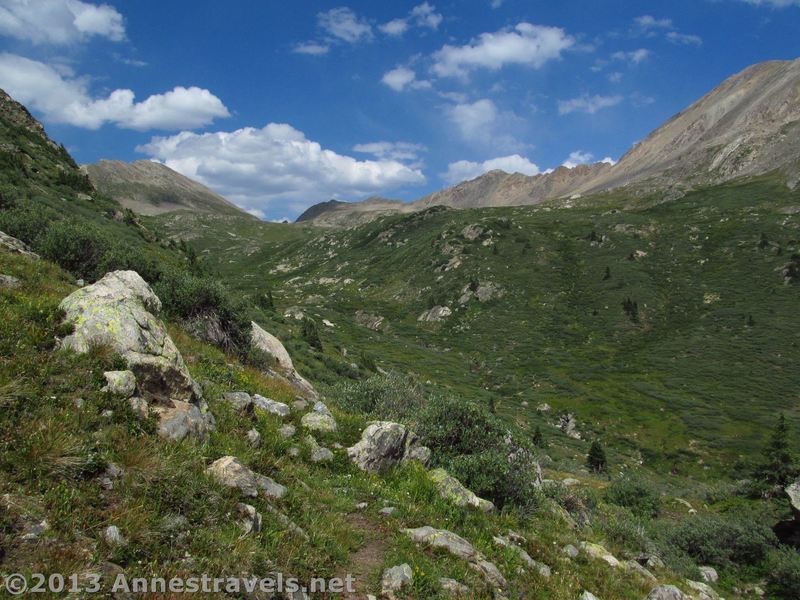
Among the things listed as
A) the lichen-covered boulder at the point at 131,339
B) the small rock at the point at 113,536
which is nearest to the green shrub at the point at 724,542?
the lichen-covered boulder at the point at 131,339

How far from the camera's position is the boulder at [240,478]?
6.48 m

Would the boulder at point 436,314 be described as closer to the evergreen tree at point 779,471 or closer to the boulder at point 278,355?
the evergreen tree at point 779,471

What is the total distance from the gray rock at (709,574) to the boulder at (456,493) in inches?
423

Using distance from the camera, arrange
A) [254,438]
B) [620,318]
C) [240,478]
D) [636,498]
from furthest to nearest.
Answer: [620,318], [636,498], [254,438], [240,478]

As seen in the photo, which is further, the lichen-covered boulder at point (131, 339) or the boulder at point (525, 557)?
the boulder at point (525, 557)

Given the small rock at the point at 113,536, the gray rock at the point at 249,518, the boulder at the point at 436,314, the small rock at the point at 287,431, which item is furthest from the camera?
the boulder at the point at 436,314

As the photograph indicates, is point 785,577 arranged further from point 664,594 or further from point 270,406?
point 270,406

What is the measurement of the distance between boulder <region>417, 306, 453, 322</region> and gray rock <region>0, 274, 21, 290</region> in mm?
79597

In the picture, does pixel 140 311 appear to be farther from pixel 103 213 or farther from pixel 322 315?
pixel 322 315

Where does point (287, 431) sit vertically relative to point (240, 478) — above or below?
below

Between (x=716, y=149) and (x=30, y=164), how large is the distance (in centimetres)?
19211

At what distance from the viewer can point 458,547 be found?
746cm

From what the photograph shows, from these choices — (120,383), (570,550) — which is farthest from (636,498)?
(120,383)

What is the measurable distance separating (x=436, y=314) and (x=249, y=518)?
84106 mm
